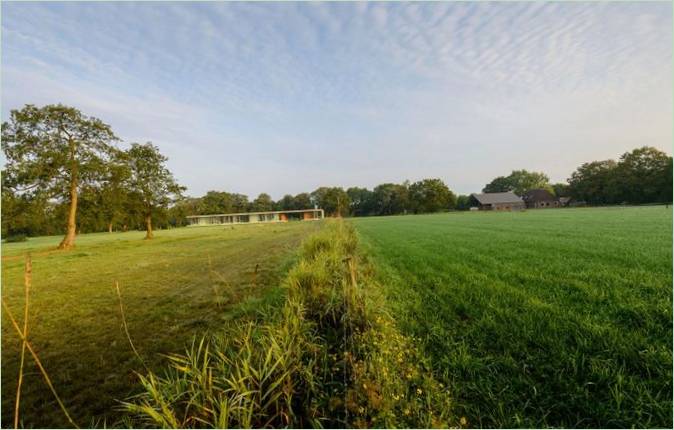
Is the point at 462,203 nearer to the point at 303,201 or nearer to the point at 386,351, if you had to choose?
the point at 303,201

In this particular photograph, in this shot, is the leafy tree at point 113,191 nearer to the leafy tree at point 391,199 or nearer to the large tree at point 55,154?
the large tree at point 55,154

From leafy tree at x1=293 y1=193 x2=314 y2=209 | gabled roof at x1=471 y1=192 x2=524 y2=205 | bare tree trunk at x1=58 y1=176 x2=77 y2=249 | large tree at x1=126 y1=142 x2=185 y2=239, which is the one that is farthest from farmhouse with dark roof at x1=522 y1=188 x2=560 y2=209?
bare tree trunk at x1=58 y1=176 x2=77 y2=249

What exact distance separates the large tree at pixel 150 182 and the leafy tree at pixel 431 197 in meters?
61.7

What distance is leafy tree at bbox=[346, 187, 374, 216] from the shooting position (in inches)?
3656

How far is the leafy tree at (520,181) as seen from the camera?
314ft

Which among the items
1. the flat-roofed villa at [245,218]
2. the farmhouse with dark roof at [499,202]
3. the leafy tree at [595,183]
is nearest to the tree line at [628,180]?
Answer: the leafy tree at [595,183]

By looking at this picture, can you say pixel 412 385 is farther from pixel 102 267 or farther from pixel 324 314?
pixel 102 267

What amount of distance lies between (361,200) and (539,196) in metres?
49.7

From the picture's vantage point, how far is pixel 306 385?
266cm

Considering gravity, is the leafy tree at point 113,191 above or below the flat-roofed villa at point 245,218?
above

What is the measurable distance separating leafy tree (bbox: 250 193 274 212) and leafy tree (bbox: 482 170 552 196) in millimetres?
78297

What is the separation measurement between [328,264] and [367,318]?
2518 mm

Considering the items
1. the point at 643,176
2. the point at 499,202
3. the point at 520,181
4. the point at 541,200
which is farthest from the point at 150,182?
the point at 520,181

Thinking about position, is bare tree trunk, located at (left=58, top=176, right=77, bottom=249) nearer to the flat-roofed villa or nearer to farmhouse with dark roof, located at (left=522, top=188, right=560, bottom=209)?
the flat-roofed villa
